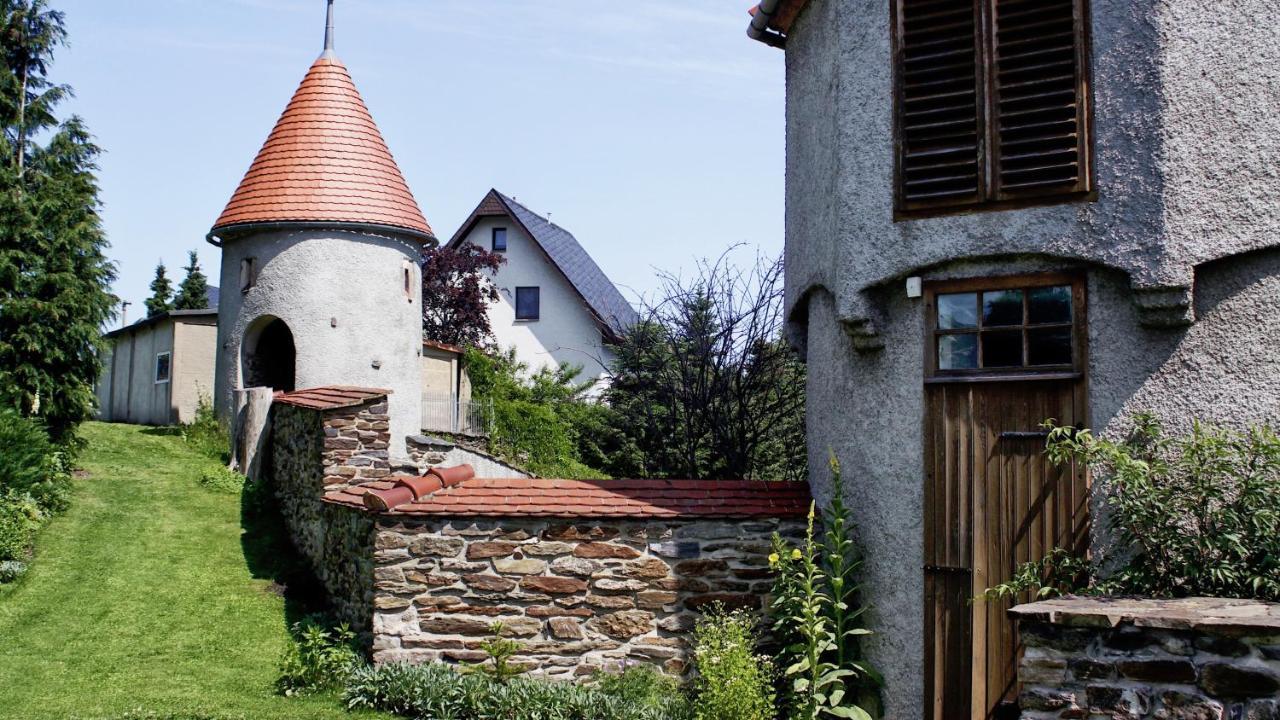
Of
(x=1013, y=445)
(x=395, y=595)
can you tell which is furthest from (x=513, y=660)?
(x=1013, y=445)

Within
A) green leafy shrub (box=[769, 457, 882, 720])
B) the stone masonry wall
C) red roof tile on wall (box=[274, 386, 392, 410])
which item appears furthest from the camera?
red roof tile on wall (box=[274, 386, 392, 410])

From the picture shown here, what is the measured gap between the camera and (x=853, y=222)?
8.61 metres

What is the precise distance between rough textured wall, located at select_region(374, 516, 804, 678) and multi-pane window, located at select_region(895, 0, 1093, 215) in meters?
3.13

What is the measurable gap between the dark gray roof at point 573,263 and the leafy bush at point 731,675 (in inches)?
927

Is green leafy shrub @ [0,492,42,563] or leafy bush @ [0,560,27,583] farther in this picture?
green leafy shrub @ [0,492,42,563]

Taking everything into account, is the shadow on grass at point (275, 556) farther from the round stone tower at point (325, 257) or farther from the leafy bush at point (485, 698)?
the round stone tower at point (325, 257)

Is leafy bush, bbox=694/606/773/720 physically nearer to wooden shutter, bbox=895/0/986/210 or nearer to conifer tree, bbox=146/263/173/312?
wooden shutter, bbox=895/0/986/210

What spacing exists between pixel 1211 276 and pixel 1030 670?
135 inches

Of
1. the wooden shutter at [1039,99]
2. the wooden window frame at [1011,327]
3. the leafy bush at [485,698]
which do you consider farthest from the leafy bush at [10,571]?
the wooden shutter at [1039,99]

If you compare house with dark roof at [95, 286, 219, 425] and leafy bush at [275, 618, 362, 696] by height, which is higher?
house with dark roof at [95, 286, 219, 425]

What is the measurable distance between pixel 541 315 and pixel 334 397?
2191 centimetres

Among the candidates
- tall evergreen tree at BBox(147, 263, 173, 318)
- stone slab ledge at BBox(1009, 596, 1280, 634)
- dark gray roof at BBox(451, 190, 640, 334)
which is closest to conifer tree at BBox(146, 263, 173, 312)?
tall evergreen tree at BBox(147, 263, 173, 318)

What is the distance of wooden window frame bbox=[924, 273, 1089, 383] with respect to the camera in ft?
25.9

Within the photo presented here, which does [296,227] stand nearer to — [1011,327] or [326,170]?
[326,170]
